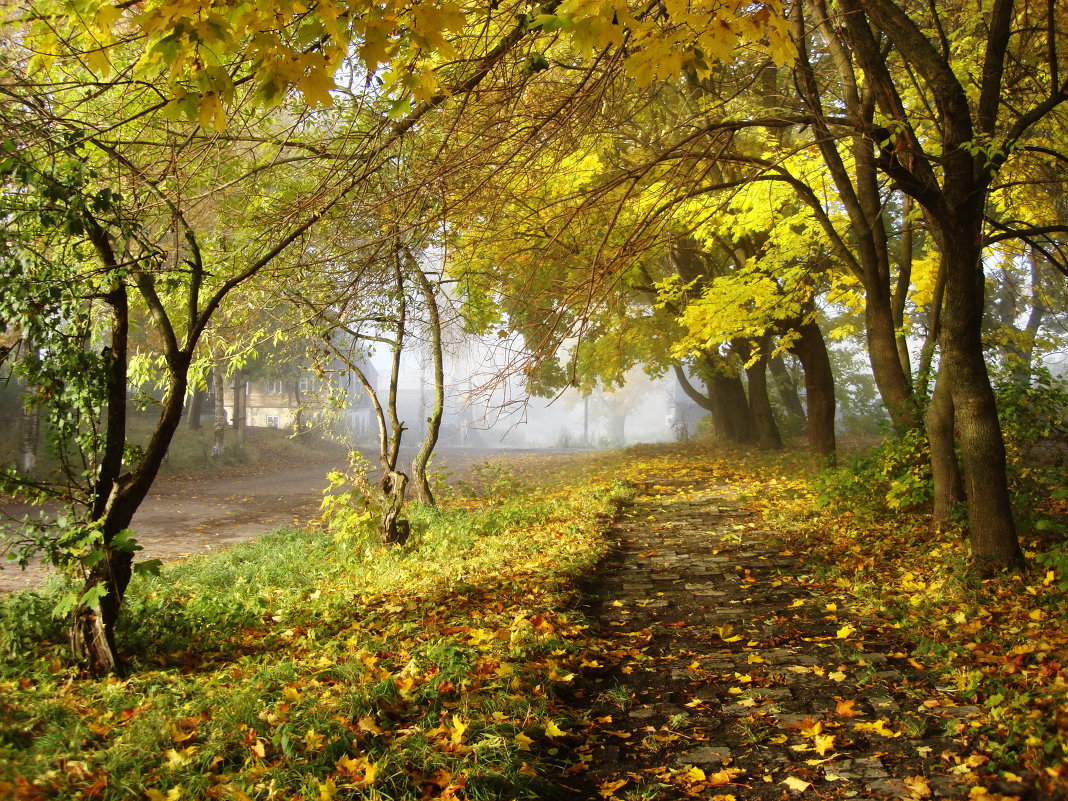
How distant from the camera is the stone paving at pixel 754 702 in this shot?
327 centimetres

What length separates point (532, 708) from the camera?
151 inches

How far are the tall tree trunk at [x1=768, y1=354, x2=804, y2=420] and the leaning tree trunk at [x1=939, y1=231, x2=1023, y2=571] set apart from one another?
57.5 feet

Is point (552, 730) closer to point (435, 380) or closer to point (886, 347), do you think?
point (886, 347)

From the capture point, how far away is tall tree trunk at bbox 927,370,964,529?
714 centimetres

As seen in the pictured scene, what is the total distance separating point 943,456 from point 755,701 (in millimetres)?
4563

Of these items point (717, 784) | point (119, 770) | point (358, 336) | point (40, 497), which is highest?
point (358, 336)

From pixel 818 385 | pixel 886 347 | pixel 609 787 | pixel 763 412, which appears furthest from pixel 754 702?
pixel 763 412

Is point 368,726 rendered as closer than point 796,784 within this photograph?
No

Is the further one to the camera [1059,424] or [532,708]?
[1059,424]

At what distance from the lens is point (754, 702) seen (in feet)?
13.4

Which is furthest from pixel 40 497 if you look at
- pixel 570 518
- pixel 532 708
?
pixel 570 518

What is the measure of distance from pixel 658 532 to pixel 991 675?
539 centimetres

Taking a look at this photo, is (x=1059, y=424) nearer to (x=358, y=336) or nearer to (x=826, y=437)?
(x=826, y=437)

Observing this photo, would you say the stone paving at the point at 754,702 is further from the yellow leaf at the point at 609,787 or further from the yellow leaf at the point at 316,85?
the yellow leaf at the point at 316,85
